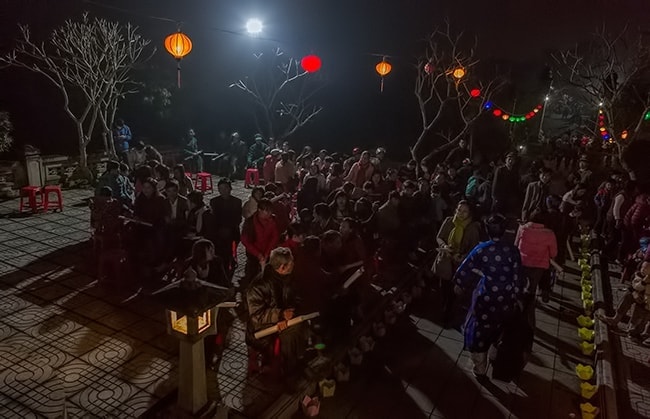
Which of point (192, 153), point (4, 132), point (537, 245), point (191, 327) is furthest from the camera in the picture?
point (192, 153)

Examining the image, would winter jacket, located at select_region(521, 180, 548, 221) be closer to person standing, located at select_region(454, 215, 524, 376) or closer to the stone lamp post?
person standing, located at select_region(454, 215, 524, 376)

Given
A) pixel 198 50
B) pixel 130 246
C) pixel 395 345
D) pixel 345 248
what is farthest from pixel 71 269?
pixel 198 50

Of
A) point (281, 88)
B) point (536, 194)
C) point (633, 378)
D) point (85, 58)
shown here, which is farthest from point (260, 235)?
point (281, 88)

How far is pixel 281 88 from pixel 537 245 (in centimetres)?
1757

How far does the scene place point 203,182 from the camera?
56.2ft

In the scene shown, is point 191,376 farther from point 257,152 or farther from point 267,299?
point 257,152

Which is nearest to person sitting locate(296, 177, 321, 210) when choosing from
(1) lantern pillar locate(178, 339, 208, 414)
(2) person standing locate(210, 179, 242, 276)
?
(2) person standing locate(210, 179, 242, 276)

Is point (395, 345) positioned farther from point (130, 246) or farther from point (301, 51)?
point (301, 51)

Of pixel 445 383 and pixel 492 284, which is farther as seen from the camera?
pixel 445 383

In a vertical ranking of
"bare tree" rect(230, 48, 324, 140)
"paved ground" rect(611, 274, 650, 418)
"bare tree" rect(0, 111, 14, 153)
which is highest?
"bare tree" rect(230, 48, 324, 140)

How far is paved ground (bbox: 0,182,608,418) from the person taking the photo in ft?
19.7

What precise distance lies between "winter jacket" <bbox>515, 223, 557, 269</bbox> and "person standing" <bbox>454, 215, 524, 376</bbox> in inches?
59.2

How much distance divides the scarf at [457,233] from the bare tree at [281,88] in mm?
15823

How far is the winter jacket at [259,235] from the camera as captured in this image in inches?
310
